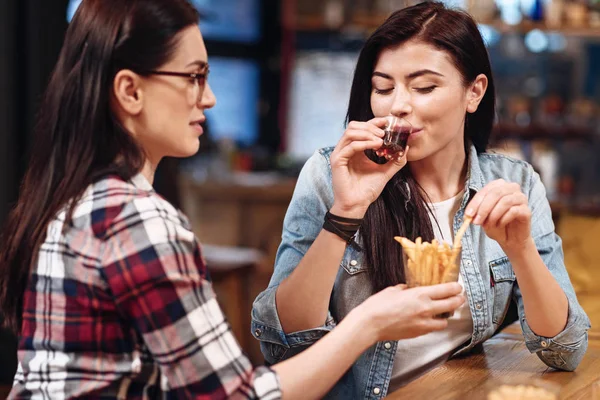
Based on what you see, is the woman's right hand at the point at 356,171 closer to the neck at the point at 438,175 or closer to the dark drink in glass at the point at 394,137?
the dark drink in glass at the point at 394,137

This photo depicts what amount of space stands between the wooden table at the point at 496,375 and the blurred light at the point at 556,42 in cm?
469

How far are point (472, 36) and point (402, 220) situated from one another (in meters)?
0.50

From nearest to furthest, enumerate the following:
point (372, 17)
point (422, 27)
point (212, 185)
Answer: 1. point (422, 27)
2. point (212, 185)
3. point (372, 17)

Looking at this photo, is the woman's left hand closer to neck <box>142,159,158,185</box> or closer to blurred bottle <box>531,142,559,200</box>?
neck <box>142,159,158,185</box>

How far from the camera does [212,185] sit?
614 centimetres

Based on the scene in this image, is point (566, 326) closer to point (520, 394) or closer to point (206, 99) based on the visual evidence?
point (520, 394)

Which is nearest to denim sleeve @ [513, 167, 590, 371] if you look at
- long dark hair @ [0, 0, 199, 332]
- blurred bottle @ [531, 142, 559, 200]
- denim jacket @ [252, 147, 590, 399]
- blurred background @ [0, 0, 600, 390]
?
denim jacket @ [252, 147, 590, 399]

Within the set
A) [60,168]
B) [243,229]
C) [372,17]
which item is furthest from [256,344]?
[60,168]

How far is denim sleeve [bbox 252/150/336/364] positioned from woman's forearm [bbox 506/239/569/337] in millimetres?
452

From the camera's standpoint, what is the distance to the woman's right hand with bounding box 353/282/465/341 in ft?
5.19

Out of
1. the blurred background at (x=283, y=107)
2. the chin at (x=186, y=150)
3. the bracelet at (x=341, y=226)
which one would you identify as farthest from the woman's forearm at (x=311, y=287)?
the blurred background at (x=283, y=107)

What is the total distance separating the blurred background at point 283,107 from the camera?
14.8 feet

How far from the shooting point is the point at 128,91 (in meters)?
1.50

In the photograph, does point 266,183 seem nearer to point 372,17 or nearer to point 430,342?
point 372,17
